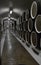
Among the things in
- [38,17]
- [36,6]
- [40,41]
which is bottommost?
[40,41]

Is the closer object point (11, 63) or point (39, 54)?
point (11, 63)

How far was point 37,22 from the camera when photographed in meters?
3.72

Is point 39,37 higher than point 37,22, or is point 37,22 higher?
point 37,22

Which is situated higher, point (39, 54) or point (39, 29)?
point (39, 29)

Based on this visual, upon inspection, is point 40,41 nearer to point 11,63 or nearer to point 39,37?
point 39,37

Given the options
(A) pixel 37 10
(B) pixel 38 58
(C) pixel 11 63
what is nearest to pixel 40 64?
(B) pixel 38 58

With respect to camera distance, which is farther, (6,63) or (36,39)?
(36,39)

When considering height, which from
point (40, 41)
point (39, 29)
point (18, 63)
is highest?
point (39, 29)

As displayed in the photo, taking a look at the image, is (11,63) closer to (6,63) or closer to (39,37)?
(6,63)

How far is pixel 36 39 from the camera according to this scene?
380 centimetres

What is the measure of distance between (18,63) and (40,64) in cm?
53

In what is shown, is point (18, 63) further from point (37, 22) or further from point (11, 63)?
point (37, 22)

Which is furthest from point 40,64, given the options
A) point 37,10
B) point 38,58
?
point 37,10

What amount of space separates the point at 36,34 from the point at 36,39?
0.12 meters
